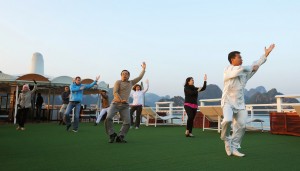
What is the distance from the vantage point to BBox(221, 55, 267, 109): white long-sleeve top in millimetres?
4074

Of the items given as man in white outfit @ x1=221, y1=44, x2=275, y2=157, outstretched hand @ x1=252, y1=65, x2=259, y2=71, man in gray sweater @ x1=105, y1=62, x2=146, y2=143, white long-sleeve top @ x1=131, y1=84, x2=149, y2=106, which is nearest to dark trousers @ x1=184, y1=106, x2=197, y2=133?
man in gray sweater @ x1=105, y1=62, x2=146, y2=143

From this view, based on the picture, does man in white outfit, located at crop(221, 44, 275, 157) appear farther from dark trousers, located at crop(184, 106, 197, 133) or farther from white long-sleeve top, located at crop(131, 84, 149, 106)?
white long-sleeve top, located at crop(131, 84, 149, 106)

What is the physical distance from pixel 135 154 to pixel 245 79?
2.10m

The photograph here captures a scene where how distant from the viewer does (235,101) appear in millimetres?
4090

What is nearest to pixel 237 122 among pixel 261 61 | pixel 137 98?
pixel 261 61

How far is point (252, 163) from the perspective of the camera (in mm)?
3383

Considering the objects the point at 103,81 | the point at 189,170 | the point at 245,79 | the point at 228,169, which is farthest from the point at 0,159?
the point at 103,81

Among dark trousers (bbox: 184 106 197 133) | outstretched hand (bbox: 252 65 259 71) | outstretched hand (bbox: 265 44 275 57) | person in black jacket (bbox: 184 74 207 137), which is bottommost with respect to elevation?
dark trousers (bbox: 184 106 197 133)

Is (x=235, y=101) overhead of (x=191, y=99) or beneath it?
beneath

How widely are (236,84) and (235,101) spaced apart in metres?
0.27

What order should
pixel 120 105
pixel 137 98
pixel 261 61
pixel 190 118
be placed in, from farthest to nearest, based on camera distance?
pixel 137 98 < pixel 190 118 < pixel 120 105 < pixel 261 61

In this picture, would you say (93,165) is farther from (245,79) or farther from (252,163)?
(245,79)

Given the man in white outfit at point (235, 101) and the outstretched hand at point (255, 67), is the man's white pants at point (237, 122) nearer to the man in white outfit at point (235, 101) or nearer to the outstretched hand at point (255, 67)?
the man in white outfit at point (235, 101)

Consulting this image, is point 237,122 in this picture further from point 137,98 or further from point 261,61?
point 137,98
